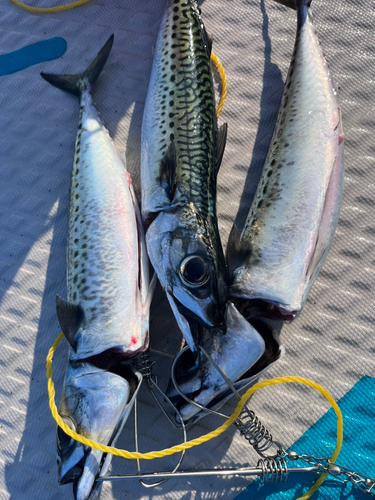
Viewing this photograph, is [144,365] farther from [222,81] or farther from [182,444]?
[222,81]

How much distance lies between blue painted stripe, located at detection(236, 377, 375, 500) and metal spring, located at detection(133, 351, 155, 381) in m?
0.61

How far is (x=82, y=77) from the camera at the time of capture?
1.94m

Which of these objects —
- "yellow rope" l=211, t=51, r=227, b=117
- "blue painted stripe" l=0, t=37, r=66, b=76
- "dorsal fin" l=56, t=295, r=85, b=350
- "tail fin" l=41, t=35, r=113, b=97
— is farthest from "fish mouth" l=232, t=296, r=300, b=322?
"blue painted stripe" l=0, t=37, r=66, b=76

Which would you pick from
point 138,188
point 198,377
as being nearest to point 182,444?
point 198,377

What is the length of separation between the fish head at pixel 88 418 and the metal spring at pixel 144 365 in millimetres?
92

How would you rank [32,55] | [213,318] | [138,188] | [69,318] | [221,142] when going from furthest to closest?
[32,55], [138,188], [221,142], [69,318], [213,318]

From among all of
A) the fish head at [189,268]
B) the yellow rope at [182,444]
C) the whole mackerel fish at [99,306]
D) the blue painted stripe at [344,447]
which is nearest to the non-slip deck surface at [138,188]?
the blue painted stripe at [344,447]

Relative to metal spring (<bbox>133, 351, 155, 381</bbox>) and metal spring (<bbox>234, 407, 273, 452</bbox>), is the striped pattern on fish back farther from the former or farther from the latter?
metal spring (<bbox>234, 407, 273, 452</bbox>)

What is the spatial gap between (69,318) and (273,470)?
3.10 feet

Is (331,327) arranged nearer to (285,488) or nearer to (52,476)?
(285,488)

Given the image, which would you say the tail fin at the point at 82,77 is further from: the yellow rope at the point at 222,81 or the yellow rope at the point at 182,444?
the yellow rope at the point at 182,444

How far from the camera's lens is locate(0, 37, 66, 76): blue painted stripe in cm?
218

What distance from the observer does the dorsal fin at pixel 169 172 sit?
1.57m

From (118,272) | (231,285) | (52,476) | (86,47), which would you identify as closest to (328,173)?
(231,285)
